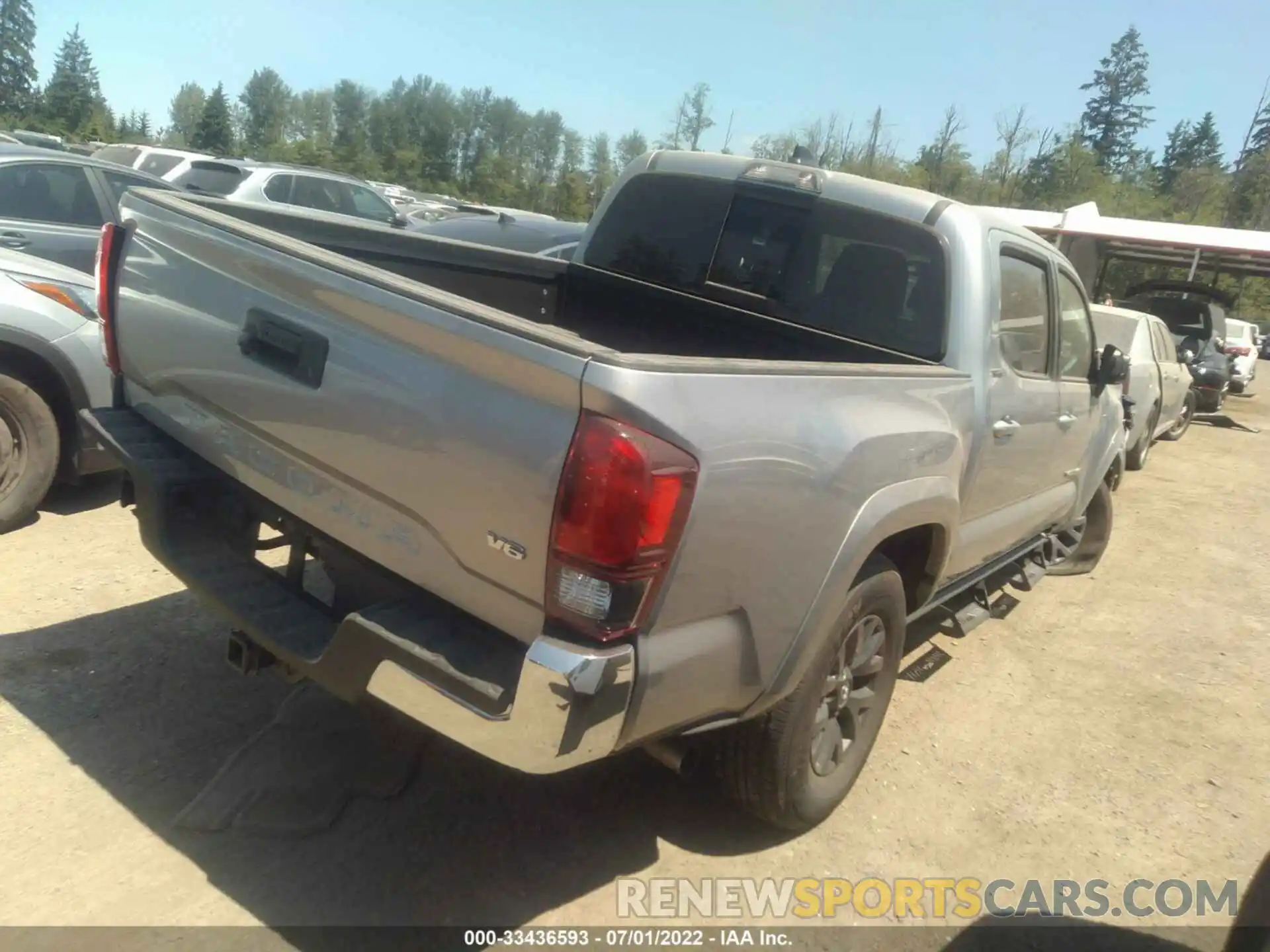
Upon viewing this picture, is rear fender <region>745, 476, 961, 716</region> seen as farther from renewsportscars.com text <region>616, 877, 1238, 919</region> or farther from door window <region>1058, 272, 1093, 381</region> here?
door window <region>1058, 272, 1093, 381</region>

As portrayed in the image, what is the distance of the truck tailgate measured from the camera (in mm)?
2182

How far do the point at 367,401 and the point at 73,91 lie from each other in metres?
81.4

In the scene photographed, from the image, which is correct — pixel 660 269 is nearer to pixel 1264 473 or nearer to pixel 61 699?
pixel 61 699

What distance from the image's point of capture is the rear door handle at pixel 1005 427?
3.86m

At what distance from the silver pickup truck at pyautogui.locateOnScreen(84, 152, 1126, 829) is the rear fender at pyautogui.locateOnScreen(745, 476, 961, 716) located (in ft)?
0.03

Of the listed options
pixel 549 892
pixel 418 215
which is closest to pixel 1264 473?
pixel 549 892

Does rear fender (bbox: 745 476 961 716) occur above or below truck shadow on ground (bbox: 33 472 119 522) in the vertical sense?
above

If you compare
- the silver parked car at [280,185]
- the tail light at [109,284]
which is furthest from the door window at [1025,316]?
the silver parked car at [280,185]

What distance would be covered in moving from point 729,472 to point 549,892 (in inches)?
56.7

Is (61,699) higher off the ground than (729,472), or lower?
lower

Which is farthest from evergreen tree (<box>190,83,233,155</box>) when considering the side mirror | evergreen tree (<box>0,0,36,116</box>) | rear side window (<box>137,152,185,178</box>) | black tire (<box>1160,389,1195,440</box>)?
the side mirror

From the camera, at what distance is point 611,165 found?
167 ft

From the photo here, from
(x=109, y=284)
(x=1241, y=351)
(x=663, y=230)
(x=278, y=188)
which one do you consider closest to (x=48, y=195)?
(x=109, y=284)

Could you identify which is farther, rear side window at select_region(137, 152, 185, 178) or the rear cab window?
rear side window at select_region(137, 152, 185, 178)
